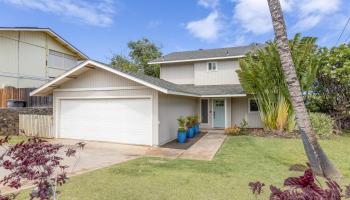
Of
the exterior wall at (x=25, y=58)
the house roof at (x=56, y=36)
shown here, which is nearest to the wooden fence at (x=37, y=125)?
Answer: the exterior wall at (x=25, y=58)

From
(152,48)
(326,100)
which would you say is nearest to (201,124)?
(326,100)

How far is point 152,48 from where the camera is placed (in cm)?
3888

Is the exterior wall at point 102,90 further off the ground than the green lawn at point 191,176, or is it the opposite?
the exterior wall at point 102,90

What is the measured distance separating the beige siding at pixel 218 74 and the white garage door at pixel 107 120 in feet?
30.6

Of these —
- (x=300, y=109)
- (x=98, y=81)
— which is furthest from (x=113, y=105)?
(x=300, y=109)

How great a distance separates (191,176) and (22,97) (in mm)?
15938

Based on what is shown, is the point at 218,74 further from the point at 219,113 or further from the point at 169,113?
the point at 169,113

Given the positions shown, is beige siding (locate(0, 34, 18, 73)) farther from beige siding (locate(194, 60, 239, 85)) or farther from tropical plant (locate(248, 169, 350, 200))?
tropical plant (locate(248, 169, 350, 200))

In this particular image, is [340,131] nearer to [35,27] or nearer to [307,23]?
[307,23]

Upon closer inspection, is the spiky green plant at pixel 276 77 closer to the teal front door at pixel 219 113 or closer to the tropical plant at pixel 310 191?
the teal front door at pixel 219 113

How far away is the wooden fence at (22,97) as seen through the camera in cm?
1638

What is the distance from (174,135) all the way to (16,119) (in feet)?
30.6

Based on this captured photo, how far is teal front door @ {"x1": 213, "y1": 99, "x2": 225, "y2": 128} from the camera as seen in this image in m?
18.0

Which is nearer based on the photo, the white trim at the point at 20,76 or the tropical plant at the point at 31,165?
the tropical plant at the point at 31,165
